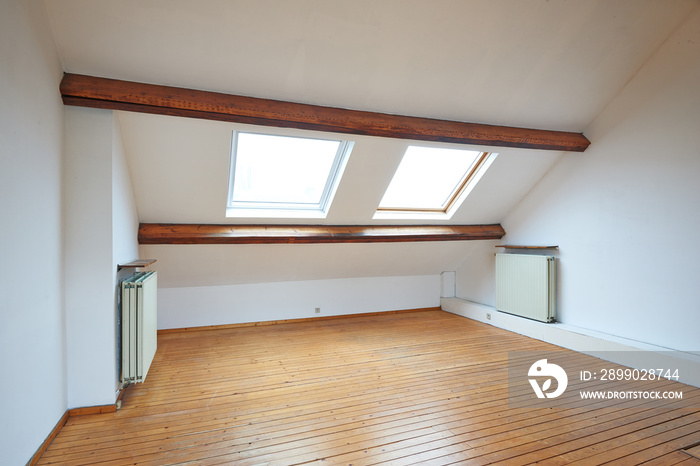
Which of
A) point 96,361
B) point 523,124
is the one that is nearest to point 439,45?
point 523,124

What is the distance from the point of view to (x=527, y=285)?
514cm

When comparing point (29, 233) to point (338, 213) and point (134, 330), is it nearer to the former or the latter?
point (134, 330)

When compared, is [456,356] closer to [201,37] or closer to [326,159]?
[326,159]

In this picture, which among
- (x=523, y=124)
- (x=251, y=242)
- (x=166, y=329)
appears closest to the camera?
(x=523, y=124)

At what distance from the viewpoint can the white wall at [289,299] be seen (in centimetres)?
523

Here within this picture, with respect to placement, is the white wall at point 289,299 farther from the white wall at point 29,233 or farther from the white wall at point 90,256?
the white wall at point 29,233

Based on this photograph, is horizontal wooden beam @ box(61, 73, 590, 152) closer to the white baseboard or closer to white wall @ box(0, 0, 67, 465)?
white wall @ box(0, 0, 67, 465)

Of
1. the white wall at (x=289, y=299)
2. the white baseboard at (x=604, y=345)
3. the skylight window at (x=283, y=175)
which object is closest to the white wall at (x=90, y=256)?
the skylight window at (x=283, y=175)

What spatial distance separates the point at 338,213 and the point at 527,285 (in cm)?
264

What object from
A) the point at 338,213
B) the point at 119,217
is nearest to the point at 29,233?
the point at 119,217

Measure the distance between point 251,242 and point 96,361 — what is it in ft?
6.71

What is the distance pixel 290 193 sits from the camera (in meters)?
4.69

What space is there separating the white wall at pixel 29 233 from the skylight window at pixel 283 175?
1594 mm

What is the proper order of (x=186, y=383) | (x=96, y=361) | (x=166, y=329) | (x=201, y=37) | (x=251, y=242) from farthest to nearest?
(x=166, y=329) → (x=251, y=242) → (x=186, y=383) → (x=96, y=361) → (x=201, y=37)
